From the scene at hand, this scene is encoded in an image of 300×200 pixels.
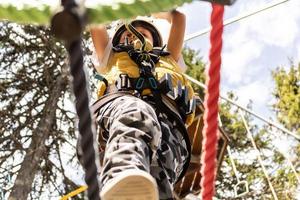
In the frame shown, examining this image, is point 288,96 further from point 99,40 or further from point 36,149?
point 99,40

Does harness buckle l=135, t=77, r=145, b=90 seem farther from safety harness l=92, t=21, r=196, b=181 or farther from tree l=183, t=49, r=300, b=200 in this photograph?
tree l=183, t=49, r=300, b=200

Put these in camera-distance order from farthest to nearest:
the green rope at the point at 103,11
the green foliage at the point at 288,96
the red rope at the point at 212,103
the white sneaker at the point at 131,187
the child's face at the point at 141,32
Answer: the green foliage at the point at 288,96 → the child's face at the point at 141,32 → the white sneaker at the point at 131,187 → the red rope at the point at 212,103 → the green rope at the point at 103,11

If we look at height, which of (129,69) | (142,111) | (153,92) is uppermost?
(129,69)

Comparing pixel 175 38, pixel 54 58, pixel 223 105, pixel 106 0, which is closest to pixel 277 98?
pixel 223 105

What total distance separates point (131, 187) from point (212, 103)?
19.4 inches

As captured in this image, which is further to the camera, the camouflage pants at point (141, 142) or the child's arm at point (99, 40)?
the child's arm at point (99, 40)

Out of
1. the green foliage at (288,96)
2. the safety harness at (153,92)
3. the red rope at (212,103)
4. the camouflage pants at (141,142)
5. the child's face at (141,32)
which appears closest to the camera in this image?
the red rope at (212,103)

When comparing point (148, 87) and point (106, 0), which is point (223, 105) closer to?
point (148, 87)

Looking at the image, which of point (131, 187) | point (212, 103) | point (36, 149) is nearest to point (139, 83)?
point (131, 187)

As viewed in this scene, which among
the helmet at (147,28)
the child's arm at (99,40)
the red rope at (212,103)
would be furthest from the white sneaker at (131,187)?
the helmet at (147,28)

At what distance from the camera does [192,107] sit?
225cm

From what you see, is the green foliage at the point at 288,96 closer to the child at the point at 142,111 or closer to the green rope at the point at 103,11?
the child at the point at 142,111

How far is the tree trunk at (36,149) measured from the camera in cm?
554

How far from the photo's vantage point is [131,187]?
152 centimetres
